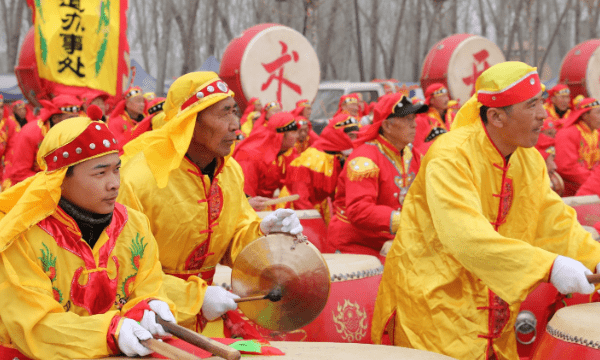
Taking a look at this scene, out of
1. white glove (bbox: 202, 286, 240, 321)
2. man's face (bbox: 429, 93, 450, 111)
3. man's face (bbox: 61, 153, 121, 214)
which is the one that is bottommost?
man's face (bbox: 429, 93, 450, 111)

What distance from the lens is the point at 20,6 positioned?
54.6ft

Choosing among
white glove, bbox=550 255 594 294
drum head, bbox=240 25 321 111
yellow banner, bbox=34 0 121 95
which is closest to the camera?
white glove, bbox=550 255 594 294

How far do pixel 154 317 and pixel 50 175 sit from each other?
52 centimetres

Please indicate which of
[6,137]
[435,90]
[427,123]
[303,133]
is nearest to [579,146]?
[427,123]

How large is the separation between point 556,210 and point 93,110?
2603 millimetres

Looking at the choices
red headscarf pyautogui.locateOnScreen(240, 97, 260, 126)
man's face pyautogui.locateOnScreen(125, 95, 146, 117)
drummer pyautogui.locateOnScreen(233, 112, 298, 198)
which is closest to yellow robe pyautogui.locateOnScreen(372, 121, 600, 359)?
drummer pyautogui.locateOnScreen(233, 112, 298, 198)

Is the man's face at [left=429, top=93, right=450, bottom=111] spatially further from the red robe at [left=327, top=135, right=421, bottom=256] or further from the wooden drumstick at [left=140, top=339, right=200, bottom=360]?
the wooden drumstick at [left=140, top=339, right=200, bottom=360]

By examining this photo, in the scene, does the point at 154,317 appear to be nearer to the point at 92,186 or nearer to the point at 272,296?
the point at 92,186

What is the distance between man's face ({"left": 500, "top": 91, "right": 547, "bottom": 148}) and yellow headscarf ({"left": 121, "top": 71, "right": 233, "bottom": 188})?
114 centimetres

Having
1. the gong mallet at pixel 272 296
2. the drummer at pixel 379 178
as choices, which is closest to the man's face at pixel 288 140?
the drummer at pixel 379 178

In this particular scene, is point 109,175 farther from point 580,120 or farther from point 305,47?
point 305,47

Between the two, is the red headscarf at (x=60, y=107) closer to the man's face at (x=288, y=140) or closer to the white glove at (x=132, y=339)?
the man's face at (x=288, y=140)

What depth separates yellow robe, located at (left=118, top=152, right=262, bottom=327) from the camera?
9.00 feet

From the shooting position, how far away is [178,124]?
2721 millimetres
